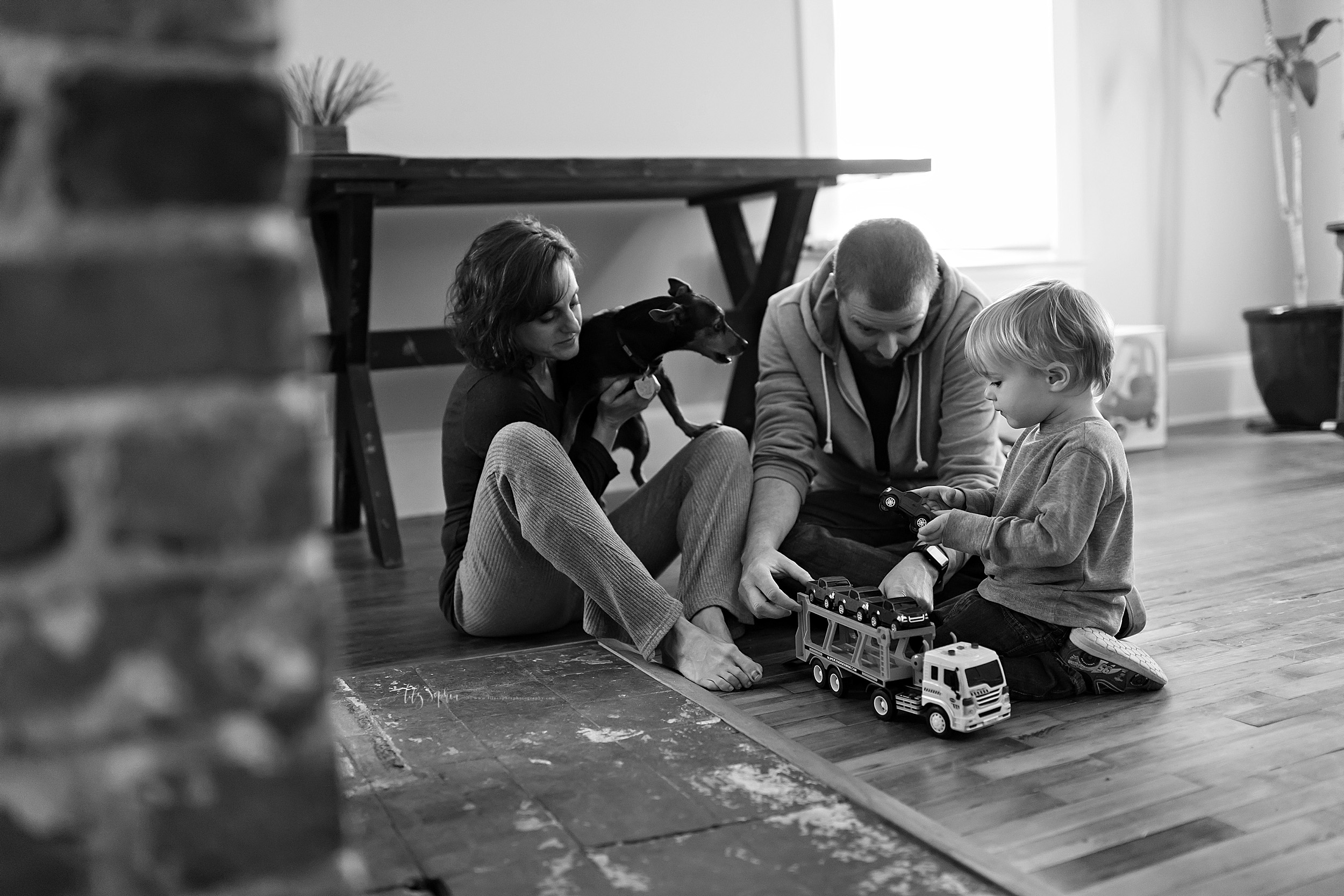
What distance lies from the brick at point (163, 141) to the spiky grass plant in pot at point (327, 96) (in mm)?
2332

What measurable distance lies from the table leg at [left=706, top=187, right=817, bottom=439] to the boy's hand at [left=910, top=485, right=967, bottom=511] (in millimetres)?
1382

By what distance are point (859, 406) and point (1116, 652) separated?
0.71 metres

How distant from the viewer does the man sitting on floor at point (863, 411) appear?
6.21 feet

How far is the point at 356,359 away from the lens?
2.84 metres

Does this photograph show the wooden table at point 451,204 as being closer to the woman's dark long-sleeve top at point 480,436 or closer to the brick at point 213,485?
the woman's dark long-sleeve top at point 480,436

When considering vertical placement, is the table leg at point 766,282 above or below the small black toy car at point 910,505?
above

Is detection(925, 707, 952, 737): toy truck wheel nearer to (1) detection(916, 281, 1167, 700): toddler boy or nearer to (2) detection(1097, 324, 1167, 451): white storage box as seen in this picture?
(1) detection(916, 281, 1167, 700): toddler boy

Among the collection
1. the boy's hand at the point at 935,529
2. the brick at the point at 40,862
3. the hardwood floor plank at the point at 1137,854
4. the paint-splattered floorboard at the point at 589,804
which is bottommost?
the hardwood floor plank at the point at 1137,854

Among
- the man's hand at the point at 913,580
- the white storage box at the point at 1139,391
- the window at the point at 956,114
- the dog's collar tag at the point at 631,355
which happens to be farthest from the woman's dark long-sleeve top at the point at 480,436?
the white storage box at the point at 1139,391

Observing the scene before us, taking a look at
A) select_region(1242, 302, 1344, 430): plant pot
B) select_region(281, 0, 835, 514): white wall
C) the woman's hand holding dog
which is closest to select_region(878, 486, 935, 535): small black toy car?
the woman's hand holding dog

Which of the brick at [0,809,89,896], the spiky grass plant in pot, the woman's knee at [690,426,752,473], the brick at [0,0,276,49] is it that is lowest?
the woman's knee at [690,426,752,473]

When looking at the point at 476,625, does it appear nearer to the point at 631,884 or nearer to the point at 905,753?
the point at 905,753

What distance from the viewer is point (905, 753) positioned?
144cm

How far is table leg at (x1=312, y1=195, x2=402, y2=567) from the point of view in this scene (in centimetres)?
271
